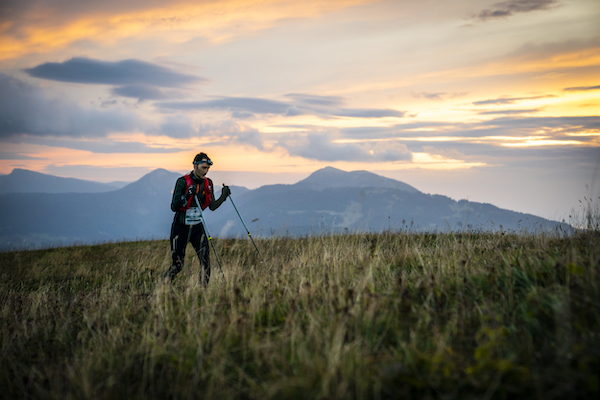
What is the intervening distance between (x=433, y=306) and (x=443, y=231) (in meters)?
10.5

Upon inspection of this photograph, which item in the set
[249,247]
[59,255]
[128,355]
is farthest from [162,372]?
[59,255]

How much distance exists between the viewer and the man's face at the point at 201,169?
25.8ft

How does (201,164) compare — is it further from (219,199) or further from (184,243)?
(184,243)

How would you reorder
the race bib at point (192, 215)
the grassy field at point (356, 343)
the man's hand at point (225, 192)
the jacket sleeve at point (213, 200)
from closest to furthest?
1. the grassy field at point (356, 343)
2. the race bib at point (192, 215)
3. the jacket sleeve at point (213, 200)
4. the man's hand at point (225, 192)

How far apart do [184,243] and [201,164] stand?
1.81 m

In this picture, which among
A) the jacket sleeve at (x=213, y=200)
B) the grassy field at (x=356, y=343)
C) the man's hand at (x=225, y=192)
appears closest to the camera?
the grassy field at (x=356, y=343)

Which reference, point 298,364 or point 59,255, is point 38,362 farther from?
point 59,255

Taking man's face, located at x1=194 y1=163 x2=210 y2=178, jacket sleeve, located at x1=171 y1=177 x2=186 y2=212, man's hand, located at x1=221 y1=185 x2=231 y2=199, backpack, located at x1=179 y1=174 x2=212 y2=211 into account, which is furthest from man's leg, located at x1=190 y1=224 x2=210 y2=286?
man's face, located at x1=194 y1=163 x2=210 y2=178

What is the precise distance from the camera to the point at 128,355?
3.91 m

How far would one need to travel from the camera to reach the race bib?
7930 mm

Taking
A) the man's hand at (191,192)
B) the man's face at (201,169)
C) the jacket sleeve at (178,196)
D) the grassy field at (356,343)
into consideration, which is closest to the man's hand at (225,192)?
the man's face at (201,169)

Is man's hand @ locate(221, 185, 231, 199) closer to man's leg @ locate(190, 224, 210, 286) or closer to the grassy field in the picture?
man's leg @ locate(190, 224, 210, 286)

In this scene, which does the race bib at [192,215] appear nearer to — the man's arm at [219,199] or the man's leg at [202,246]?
the man's leg at [202,246]

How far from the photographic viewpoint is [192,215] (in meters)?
7.98
